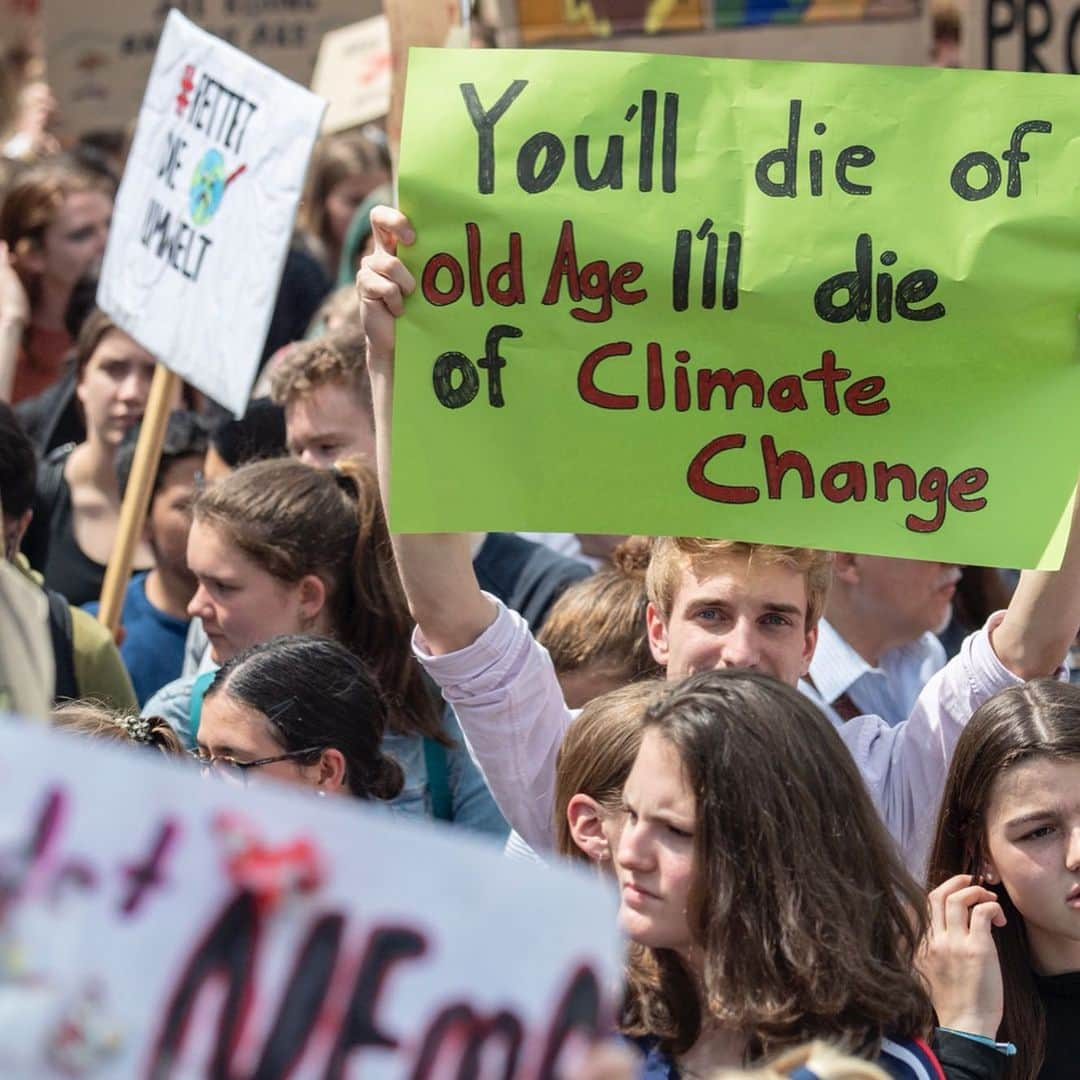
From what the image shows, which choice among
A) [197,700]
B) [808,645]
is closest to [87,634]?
[197,700]

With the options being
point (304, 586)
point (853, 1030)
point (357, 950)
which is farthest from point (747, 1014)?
point (304, 586)

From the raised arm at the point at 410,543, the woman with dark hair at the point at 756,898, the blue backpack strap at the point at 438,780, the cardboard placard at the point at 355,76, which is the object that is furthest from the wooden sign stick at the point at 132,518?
the cardboard placard at the point at 355,76

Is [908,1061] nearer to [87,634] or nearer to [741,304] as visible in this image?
[741,304]

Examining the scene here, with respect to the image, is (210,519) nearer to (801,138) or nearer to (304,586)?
(304,586)

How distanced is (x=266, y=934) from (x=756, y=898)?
1070 mm

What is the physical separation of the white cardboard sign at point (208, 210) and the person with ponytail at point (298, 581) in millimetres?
326

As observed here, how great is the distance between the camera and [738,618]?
Answer: 304 centimetres

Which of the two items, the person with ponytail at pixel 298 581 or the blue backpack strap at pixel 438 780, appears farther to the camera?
the person with ponytail at pixel 298 581

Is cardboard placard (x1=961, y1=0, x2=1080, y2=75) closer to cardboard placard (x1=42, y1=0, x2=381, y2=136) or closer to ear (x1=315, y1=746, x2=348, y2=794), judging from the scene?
cardboard placard (x1=42, y1=0, x2=381, y2=136)

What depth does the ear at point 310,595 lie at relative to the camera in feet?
12.7

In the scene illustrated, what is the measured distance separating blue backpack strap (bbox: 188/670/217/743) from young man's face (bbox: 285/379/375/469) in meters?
0.93

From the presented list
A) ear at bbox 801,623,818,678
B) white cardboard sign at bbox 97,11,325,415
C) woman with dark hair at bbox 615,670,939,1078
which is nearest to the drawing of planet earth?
white cardboard sign at bbox 97,11,325,415

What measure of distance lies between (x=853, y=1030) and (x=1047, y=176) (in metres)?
1.26

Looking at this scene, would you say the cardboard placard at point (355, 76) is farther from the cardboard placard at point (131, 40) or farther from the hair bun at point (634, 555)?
the hair bun at point (634, 555)
